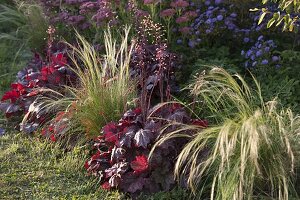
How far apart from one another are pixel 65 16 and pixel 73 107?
72.4 inches

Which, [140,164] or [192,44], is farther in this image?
[192,44]

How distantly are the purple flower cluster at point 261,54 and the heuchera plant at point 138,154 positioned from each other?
1.18m

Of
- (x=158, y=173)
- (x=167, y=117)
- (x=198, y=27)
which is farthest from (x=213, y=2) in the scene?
(x=158, y=173)

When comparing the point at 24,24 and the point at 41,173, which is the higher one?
the point at 24,24

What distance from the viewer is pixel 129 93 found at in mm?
4723

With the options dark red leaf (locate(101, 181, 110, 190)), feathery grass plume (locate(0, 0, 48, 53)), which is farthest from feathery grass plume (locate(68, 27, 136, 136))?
feathery grass plume (locate(0, 0, 48, 53))

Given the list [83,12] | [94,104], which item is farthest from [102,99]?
[83,12]

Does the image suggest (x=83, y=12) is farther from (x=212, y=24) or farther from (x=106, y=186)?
(x=106, y=186)

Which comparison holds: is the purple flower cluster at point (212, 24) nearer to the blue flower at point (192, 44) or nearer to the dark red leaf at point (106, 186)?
the blue flower at point (192, 44)

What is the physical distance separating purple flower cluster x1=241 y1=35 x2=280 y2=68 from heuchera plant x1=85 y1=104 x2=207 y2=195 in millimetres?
1178

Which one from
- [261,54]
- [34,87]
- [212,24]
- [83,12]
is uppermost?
[83,12]

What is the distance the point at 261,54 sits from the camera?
5.04 meters

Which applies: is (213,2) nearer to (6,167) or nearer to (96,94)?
(96,94)

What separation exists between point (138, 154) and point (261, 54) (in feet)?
5.61
